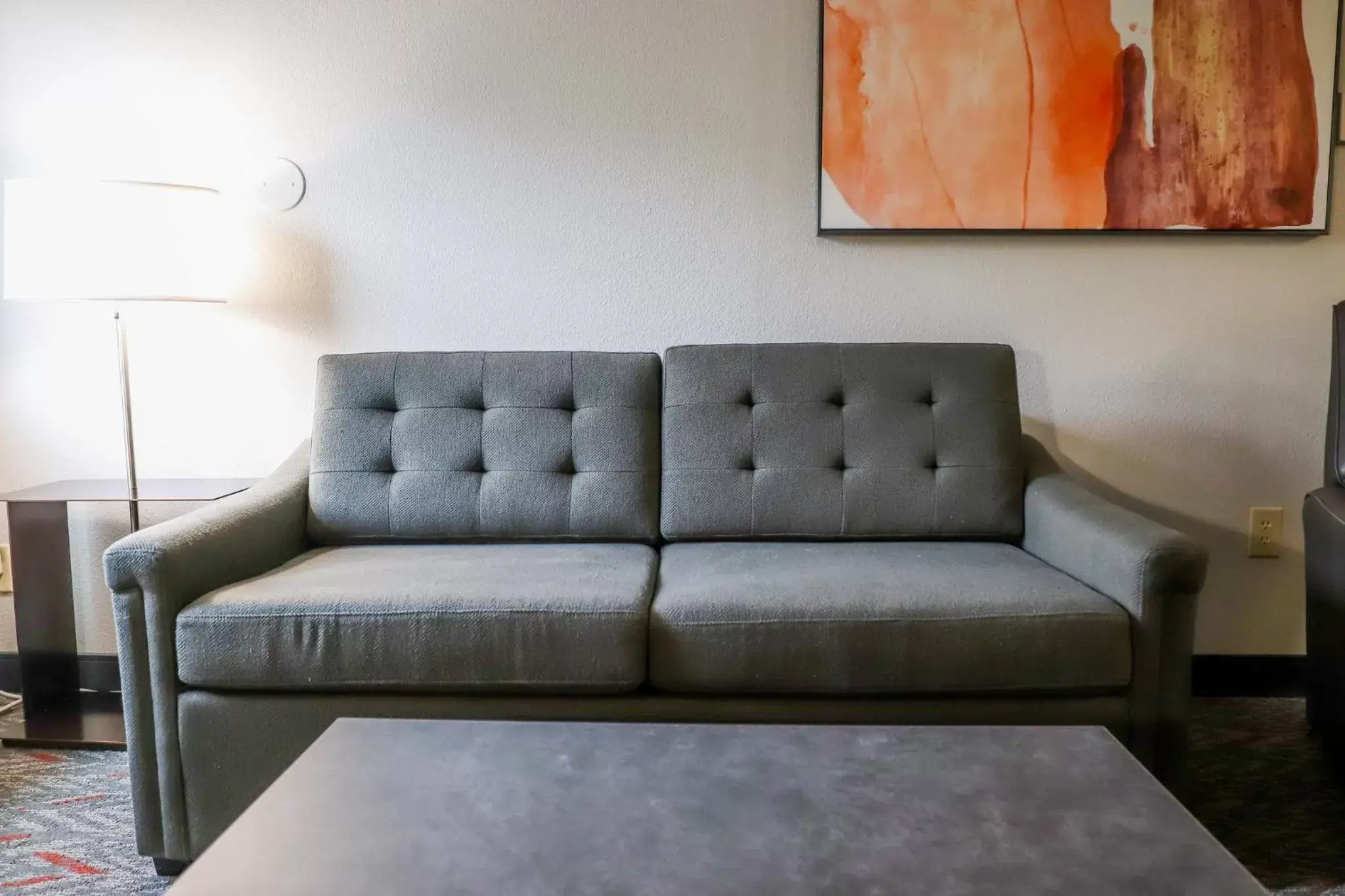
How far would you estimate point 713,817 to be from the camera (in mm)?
978

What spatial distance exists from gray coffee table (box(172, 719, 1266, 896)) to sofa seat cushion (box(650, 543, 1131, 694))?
384 millimetres

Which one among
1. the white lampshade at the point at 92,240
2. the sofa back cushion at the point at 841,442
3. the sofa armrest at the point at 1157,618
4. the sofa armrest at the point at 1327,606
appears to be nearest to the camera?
the sofa armrest at the point at 1157,618

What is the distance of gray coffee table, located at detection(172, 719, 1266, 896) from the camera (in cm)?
87

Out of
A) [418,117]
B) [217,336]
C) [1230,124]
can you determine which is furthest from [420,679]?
[1230,124]

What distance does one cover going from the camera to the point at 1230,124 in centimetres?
226

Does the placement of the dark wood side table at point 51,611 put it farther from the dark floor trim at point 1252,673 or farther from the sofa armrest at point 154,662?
the dark floor trim at point 1252,673

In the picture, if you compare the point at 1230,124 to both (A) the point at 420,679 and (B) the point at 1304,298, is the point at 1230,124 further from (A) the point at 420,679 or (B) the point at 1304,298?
(A) the point at 420,679

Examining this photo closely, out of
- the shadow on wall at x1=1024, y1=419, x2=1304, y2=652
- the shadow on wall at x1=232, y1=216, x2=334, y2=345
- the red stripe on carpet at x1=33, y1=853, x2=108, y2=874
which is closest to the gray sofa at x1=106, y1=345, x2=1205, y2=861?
the red stripe on carpet at x1=33, y1=853, x2=108, y2=874

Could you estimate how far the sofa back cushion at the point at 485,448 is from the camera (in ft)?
6.82

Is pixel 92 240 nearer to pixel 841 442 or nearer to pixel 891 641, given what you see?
pixel 841 442

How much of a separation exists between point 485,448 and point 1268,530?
1939mm

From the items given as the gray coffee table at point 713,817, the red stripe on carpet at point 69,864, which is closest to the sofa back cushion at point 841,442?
the gray coffee table at point 713,817

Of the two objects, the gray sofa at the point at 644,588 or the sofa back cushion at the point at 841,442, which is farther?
the sofa back cushion at the point at 841,442

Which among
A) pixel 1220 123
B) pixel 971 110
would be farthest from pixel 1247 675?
pixel 971 110
